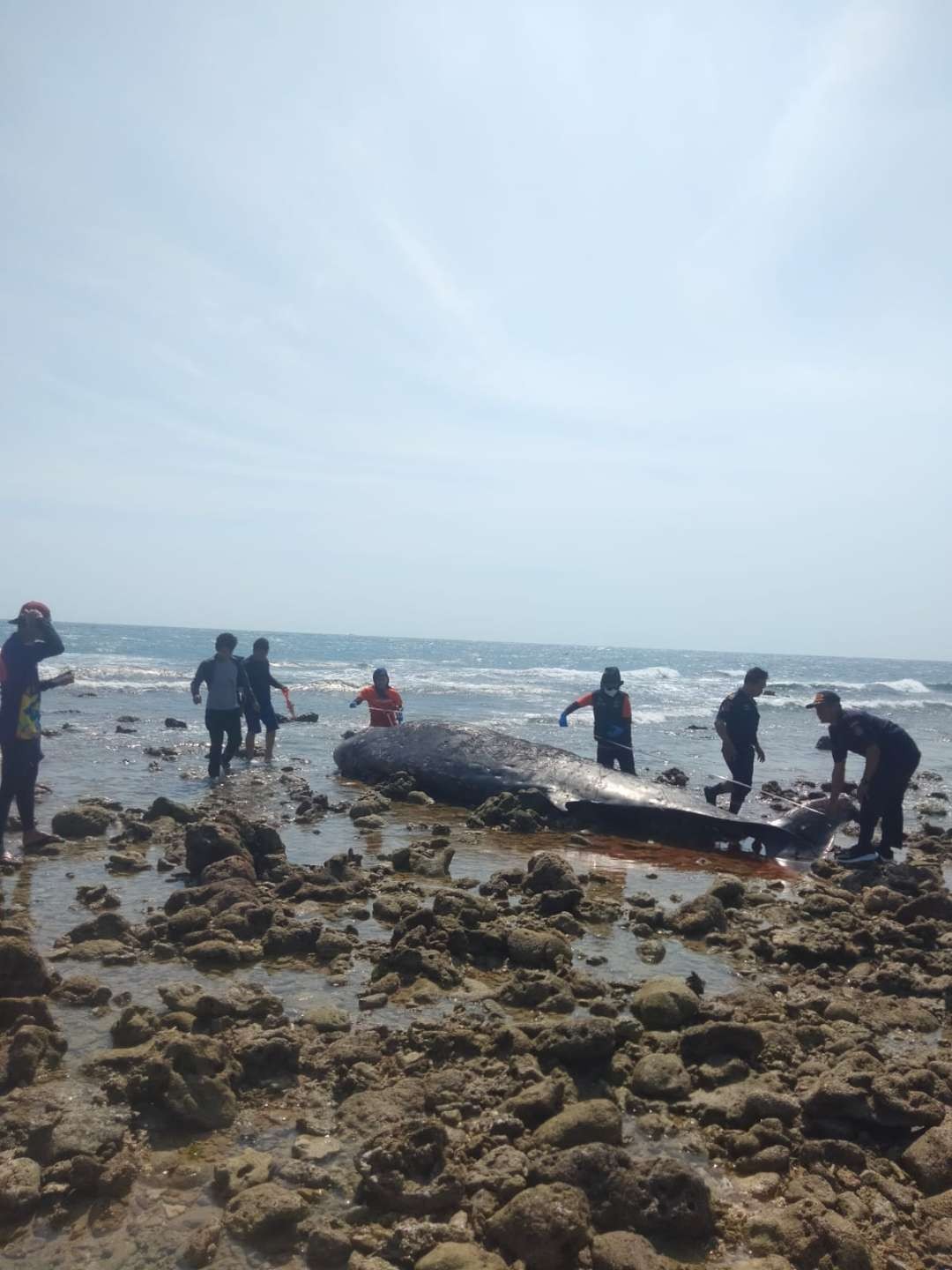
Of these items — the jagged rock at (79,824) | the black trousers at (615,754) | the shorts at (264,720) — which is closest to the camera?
the jagged rock at (79,824)

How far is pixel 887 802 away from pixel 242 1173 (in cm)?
745

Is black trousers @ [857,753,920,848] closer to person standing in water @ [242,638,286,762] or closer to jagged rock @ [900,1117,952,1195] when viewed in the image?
jagged rock @ [900,1117,952,1195]

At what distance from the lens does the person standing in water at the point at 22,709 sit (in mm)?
8195

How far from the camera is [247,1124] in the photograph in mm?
3668

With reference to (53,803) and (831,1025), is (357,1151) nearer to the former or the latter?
(831,1025)

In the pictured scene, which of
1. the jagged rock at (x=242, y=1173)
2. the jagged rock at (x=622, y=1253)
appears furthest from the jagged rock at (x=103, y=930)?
the jagged rock at (x=622, y=1253)

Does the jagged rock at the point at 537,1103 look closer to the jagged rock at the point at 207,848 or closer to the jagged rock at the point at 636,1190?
the jagged rock at the point at 636,1190

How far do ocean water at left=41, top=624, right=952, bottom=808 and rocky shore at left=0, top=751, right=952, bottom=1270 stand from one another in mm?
6080

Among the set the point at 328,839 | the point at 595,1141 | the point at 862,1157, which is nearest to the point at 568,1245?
the point at 595,1141

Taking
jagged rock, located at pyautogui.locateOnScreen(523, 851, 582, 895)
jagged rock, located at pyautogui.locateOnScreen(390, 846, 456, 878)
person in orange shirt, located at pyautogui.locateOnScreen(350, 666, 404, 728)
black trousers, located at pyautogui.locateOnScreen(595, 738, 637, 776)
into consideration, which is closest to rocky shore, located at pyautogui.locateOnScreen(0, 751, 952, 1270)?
jagged rock, located at pyautogui.locateOnScreen(523, 851, 582, 895)

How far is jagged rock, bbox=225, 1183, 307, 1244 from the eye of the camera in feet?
9.91

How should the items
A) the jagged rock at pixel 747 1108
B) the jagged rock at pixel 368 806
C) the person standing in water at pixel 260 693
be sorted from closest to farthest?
the jagged rock at pixel 747 1108, the jagged rock at pixel 368 806, the person standing in water at pixel 260 693

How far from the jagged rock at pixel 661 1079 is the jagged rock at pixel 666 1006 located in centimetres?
46

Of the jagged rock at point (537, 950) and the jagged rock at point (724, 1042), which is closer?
the jagged rock at point (724, 1042)
